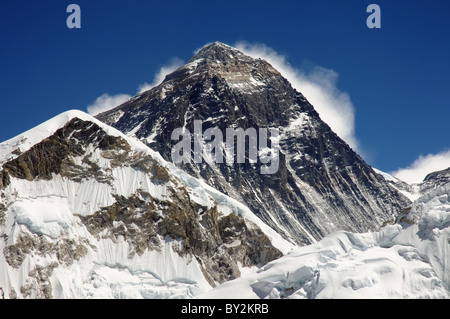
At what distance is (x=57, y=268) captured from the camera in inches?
6885

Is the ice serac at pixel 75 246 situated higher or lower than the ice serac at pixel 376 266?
higher

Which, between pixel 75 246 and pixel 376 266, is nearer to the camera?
pixel 376 266

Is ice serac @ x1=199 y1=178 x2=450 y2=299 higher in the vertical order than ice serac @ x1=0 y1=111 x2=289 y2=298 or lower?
lower

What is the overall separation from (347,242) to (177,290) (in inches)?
2329

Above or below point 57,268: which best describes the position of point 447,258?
below

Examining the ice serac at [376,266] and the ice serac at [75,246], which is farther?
the ice serac at [75,246]

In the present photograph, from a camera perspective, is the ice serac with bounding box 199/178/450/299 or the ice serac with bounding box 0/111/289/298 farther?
the ice serac with bounding box 0/111/289/298

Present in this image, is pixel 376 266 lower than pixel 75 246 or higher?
lower
